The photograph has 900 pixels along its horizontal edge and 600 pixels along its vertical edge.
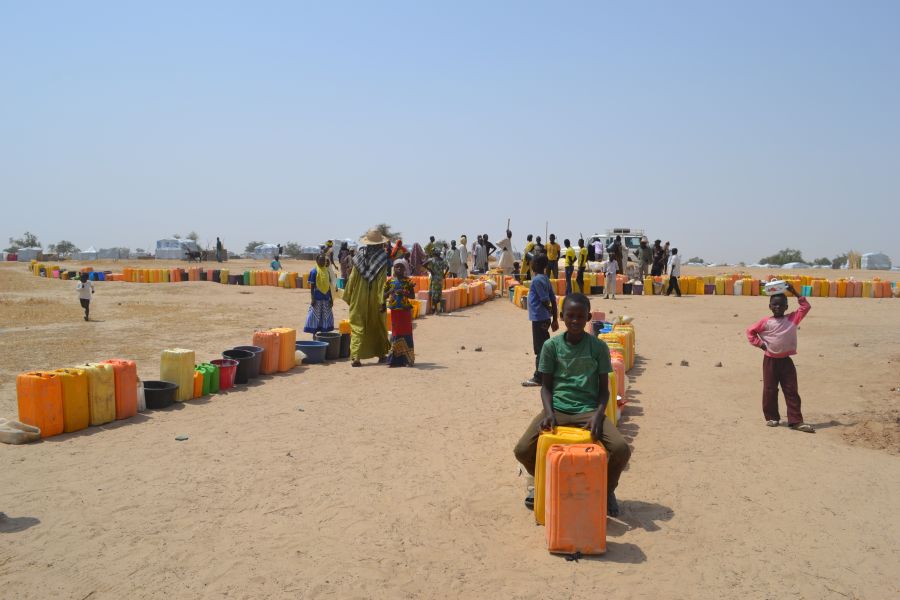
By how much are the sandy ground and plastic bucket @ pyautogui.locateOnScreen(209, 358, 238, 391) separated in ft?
0.77

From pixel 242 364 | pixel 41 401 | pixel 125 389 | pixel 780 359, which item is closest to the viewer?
pixel 41 401

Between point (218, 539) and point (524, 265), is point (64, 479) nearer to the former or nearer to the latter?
point (218, 539)

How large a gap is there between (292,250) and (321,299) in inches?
2161

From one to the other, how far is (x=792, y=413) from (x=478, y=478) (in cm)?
375

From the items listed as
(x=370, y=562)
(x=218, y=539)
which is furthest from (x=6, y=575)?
(x=370, y=562)

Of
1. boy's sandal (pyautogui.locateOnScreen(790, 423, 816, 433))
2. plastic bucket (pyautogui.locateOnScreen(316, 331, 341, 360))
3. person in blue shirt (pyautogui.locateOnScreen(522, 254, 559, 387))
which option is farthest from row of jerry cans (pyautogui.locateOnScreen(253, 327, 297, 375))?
boy's sandal (pyautogui.locateOnScreen(790, 423, 816, 433))

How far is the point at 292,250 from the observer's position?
66.0 meters

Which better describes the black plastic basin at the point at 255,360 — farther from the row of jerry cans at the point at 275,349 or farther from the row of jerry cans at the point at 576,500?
the row of jerry cans at the point at 576,500

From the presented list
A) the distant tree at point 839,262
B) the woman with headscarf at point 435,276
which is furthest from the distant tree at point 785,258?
the woman with headscarf at point 435,276

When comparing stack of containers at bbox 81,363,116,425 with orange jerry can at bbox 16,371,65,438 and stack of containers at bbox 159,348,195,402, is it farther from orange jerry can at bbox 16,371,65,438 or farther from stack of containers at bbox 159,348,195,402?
stack of containers at bbox 159,348,195,402

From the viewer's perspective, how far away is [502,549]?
466cm

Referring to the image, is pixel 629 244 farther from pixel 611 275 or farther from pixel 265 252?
pixel 265 252

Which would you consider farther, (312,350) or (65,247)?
(65,247)

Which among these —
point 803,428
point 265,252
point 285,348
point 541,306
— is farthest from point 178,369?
point 265,252
